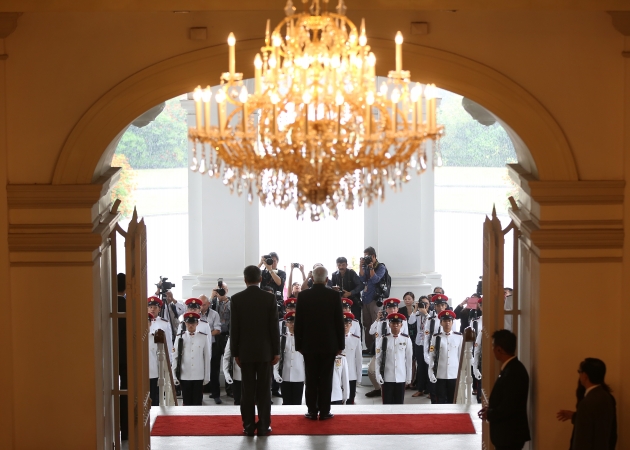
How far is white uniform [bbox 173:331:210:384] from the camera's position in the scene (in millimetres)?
11953

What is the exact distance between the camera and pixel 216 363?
12719mm

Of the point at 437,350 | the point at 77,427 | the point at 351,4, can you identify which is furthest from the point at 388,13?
the point at 437,350

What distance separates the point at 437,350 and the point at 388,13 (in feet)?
17.9

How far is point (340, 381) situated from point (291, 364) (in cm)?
56

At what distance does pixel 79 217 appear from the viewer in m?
7.61

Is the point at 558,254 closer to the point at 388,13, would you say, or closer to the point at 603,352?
the point at 603,352

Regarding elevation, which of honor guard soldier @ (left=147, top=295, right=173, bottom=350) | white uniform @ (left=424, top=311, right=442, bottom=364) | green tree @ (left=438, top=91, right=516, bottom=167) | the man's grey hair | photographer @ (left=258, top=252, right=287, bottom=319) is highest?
green tree @ (left=438, top=91, right=516, bottom=167)

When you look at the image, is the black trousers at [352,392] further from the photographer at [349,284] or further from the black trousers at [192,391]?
the photographer at [349,284]

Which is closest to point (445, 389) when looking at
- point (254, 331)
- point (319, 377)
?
point (319, 377)

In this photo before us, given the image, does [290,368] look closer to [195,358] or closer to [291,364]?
[291,364]

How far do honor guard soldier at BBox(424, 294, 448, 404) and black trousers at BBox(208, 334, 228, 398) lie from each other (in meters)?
2.41

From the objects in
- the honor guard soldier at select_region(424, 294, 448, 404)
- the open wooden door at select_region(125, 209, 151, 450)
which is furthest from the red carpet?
the honor guard soldier at select_region(424, 294, 448, 404)

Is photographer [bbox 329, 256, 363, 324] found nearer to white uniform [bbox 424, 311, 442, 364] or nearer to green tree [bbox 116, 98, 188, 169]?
white uniform [bbox 424, 311, 442, 364]

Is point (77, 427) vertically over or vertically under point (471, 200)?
under
